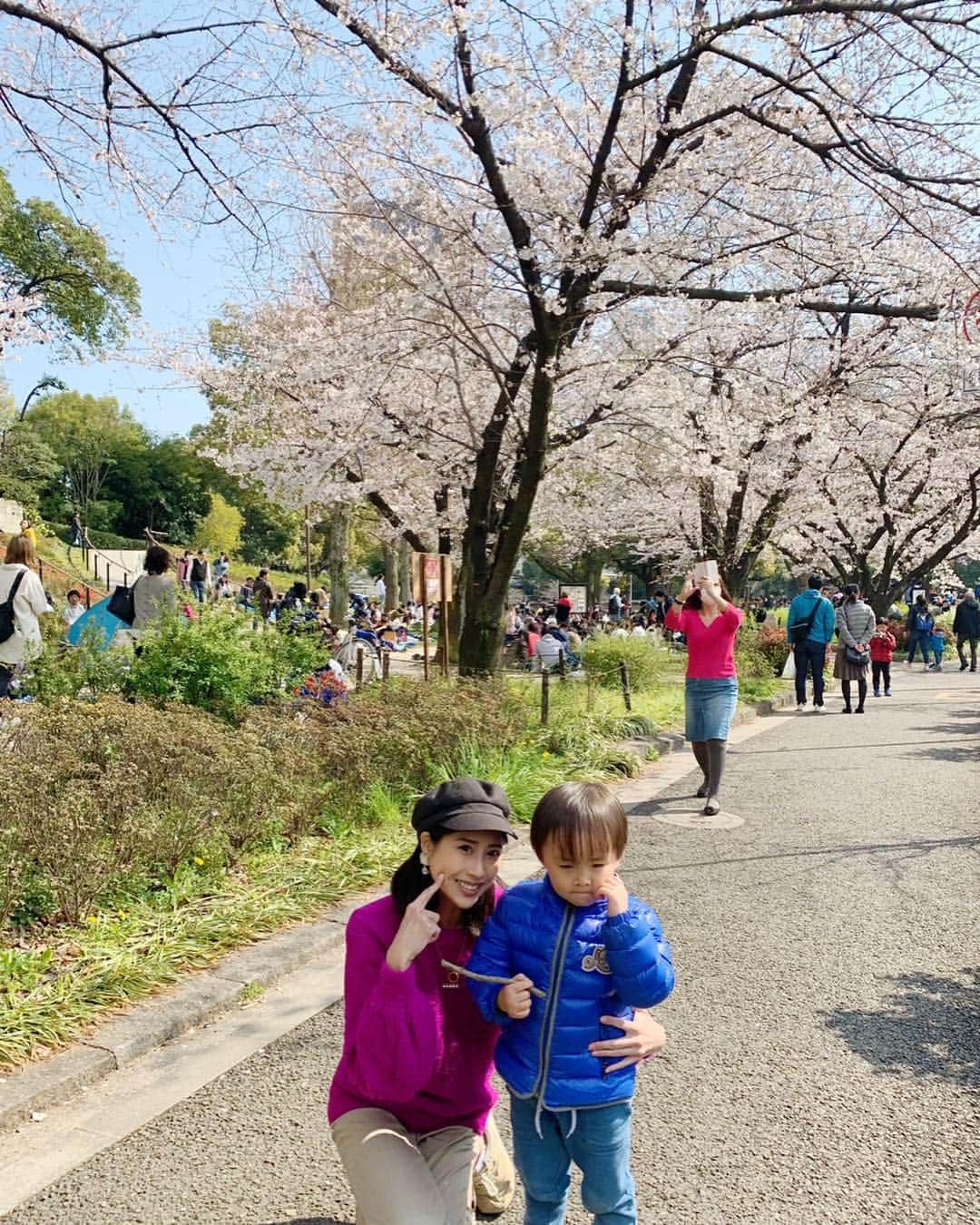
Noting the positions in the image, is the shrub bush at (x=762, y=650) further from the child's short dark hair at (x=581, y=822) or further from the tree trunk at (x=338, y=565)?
the child's short dark hair at (x=581, y=822)

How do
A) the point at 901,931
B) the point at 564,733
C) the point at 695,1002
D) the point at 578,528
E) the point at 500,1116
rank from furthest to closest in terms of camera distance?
the point at 578,528 < the point at 564,733 < the point at 901,931 < the point at 695,1002 < the point at 500,1116

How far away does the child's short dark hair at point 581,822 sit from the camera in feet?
6.90

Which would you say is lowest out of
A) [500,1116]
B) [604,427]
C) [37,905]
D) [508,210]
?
[500,1116]

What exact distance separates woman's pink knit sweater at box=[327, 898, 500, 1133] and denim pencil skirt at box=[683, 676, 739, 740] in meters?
5.02

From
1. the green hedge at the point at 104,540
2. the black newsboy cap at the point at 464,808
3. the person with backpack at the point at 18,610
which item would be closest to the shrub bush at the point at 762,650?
the person with backpack at the point at 18,610

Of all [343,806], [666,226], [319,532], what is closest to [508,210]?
[666,226]

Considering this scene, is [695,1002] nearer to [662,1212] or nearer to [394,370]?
[662,1212]

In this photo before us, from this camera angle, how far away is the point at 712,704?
282 inches

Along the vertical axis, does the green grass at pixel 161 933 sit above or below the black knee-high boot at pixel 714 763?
below

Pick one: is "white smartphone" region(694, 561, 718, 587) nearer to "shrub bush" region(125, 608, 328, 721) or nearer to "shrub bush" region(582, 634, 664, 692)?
"shrub bush" region(125, 608, 328, 721)

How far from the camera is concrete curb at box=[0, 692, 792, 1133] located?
9.73ft

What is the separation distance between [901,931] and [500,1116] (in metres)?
2.39

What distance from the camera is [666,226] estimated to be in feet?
31.8

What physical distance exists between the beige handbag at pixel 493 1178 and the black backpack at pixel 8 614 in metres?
5.62
